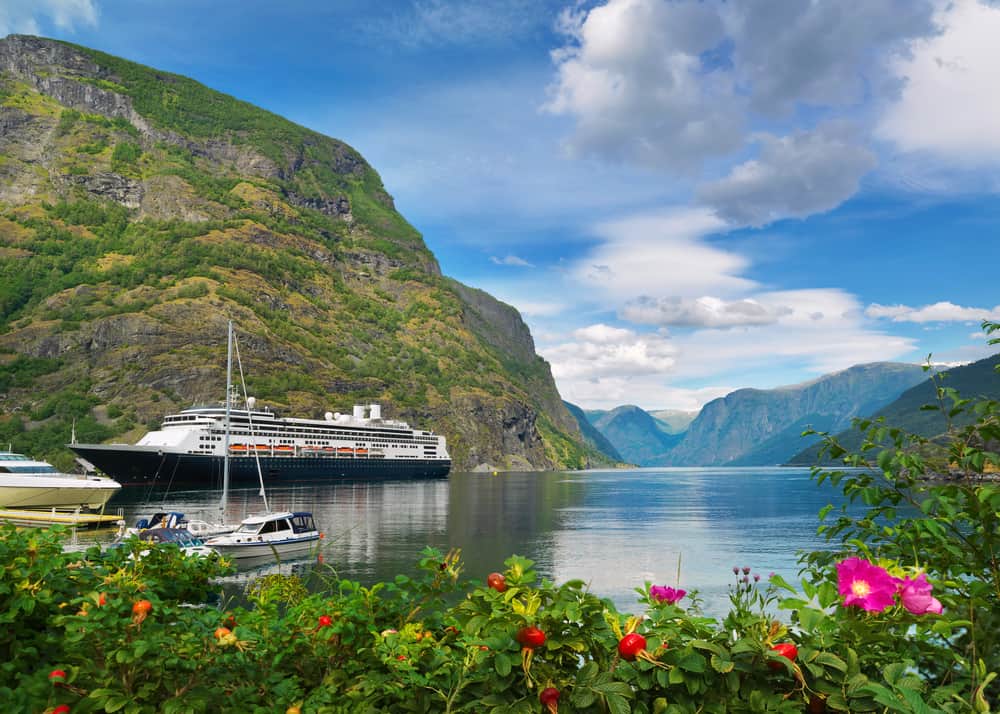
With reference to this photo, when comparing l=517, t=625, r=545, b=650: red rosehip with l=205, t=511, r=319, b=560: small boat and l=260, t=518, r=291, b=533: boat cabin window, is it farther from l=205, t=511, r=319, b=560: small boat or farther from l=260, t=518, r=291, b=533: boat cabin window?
l=260, t=518, r=291, b=533: boat cabin window

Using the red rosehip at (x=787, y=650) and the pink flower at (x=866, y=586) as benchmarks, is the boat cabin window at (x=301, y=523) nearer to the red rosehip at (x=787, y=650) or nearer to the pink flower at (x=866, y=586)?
the red rosehip at (x=787, y=650)

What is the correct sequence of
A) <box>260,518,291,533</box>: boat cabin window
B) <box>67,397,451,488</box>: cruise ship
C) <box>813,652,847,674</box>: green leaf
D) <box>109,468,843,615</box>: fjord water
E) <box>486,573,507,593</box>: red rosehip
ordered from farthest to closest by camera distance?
<box>67,397,451,488</box>: cruise ship < <box>260,518,291,533</box>: boat cabin window < <box>109,468,843,615</box>: fjord water < <box>486,573,507,593</box>: red rosehip < <box>813,652,847,674</box>: green leaf

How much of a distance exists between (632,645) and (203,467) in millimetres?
117005

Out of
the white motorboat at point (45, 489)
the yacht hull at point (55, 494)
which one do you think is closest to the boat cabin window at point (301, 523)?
the white motorboat at point (45, 489)

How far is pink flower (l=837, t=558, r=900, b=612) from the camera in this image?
2.54 metres

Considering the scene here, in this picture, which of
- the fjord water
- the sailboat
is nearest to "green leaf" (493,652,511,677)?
the fjord water

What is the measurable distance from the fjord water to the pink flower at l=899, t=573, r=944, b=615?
9100 mm

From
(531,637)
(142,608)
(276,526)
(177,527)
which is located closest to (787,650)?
(531,637)

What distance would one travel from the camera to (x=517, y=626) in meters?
2.82

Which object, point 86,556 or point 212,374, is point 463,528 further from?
point 212,374

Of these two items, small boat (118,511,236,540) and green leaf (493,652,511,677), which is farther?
small boat (118,511,236,540)

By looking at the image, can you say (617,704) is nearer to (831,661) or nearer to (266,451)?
(831,661)

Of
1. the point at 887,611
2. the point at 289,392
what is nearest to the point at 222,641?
the point at 887,611

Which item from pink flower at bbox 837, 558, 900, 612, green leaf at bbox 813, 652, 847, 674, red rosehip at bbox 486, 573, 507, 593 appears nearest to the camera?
green leaf at bbox 813, 652, 847, 674
